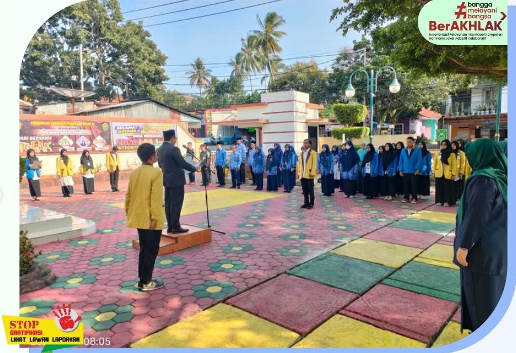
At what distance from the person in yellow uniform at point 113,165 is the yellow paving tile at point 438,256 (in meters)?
7.84

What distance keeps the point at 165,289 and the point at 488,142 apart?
2702mm

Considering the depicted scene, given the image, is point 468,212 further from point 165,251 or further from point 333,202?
point 333,202

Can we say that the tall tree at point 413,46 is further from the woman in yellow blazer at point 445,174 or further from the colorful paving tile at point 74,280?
the woman in yellow blazer at point 445,174

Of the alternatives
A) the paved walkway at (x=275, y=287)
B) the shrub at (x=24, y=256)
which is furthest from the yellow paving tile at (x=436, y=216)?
the shrub at (x=24, y=256)

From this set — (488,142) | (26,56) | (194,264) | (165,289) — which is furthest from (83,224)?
(488,142)

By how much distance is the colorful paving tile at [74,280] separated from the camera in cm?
325

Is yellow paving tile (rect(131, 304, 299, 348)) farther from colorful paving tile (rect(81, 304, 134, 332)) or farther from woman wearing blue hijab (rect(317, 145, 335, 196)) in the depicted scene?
woman wearing blue hijab (rect(317, 145, 335, 196))

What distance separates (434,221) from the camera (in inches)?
228

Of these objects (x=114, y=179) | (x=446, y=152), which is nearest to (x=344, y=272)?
(x=446, y=152)

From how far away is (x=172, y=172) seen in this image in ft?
13.7

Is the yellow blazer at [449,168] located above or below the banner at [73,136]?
below

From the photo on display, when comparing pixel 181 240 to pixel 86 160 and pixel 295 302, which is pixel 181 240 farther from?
pixel 86 160

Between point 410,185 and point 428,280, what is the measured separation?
4848mm

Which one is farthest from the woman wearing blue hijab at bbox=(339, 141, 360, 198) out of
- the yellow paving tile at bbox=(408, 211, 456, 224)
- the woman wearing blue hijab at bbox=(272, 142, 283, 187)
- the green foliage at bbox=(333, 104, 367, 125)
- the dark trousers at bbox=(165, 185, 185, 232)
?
the green foliage at bbox=(333, 104, 367, 125)
